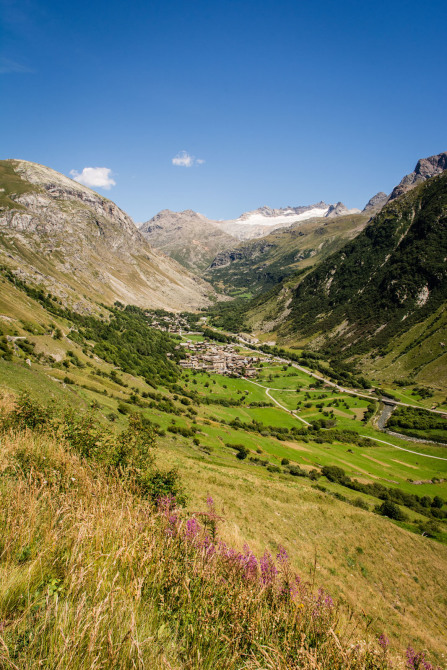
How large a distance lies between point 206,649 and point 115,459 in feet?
35.5

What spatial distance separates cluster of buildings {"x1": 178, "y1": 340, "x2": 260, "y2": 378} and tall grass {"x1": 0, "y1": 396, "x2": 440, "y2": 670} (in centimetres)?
14200

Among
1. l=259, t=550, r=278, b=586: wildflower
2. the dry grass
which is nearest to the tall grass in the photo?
l=259, t=550, r=278, b=586: wildflower

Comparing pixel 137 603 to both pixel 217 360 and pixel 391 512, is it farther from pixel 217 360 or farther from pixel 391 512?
pixel 217 360

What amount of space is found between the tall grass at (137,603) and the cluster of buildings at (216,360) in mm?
142001

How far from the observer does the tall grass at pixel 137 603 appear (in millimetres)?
3076

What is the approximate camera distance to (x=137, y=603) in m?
3.94

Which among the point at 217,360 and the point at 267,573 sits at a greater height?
the point at 267,573

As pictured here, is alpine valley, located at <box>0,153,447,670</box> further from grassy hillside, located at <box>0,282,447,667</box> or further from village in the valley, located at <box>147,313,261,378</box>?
village in the valley, located at <box>147,313,261,378</box>

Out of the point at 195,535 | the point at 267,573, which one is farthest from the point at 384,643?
the point at 195,535

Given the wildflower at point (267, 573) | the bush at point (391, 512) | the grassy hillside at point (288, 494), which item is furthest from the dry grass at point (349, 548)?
the bush at point (391, 512)

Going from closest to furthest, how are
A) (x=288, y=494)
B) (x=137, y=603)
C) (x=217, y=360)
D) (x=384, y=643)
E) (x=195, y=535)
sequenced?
(x=137, y=603), (x=384, y=643), (x=195, y=535), (x=288, y=494), (x=217, y=360)

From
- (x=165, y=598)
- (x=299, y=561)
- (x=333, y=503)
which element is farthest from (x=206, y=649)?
(x=333, y=503)

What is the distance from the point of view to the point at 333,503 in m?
31.6

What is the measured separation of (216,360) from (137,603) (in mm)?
160056
